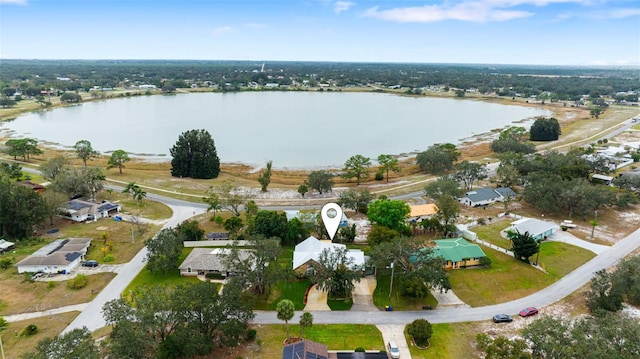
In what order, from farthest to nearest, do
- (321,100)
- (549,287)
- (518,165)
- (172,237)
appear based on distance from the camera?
(321,100), (518,165), (172,237), (549,287)

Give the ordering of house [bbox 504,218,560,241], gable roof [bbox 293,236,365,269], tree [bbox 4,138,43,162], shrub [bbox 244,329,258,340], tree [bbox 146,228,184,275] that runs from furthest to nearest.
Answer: tree [bbox 4,138,43,162] → house [bbox 504,218,560,241] → gable roof [bbox 293,236,365,269] → tree [bbox 146,228,184,275] → shrub [bbox 244,329,258,340]

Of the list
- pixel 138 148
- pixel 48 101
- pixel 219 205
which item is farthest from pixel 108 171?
pixel 48 101

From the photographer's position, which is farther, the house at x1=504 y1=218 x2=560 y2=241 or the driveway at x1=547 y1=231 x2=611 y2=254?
the house at x1=504 y1=218 x2=560 y2=241

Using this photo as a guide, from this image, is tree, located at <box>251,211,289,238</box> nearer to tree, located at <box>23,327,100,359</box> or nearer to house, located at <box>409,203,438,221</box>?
house, located at <box>409,203,438,221</box>

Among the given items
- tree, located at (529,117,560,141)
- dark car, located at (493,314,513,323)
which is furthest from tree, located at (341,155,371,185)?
tree, located at (529,117,560,141)

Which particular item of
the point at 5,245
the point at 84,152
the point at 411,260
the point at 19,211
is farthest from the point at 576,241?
the point at 84,152

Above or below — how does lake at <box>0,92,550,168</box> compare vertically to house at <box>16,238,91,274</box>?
above

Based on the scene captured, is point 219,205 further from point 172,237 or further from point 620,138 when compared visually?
point 620,138
